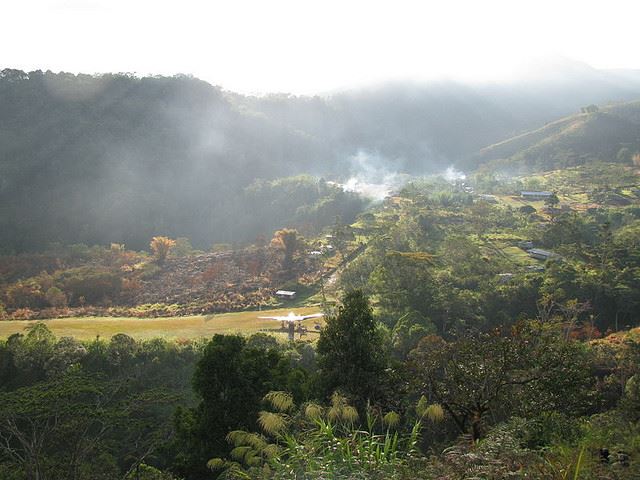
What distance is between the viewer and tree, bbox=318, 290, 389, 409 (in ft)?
41.6

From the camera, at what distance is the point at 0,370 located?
22047 millimetres

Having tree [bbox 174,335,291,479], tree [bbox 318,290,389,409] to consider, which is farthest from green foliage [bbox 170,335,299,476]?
tree [bbox 318,290,389,409]

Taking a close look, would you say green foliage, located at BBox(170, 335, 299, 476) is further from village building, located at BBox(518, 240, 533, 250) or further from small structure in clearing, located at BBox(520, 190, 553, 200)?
small structure in clearing, located at BBox(520, 190, 553, 200)

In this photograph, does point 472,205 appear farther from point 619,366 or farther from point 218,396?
point 218,396

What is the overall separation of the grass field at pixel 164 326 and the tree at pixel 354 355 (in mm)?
12560

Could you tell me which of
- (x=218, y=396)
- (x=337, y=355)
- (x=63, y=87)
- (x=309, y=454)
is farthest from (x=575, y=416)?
(x=63, y=87)

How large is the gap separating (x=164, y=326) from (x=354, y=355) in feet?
61.2

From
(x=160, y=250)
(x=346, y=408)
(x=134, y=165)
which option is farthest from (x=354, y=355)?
(x=134, y=165)

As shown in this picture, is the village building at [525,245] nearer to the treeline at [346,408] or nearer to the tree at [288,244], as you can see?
the tree at [288,244]

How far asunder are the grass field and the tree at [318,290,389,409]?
12.6 m

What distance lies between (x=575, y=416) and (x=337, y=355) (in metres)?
5.46

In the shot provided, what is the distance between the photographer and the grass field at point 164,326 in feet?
Answer: 88.3

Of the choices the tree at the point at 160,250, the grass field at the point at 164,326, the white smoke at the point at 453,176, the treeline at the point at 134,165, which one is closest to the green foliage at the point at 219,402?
the grass field at the point at 164,326

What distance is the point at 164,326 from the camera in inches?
1142
